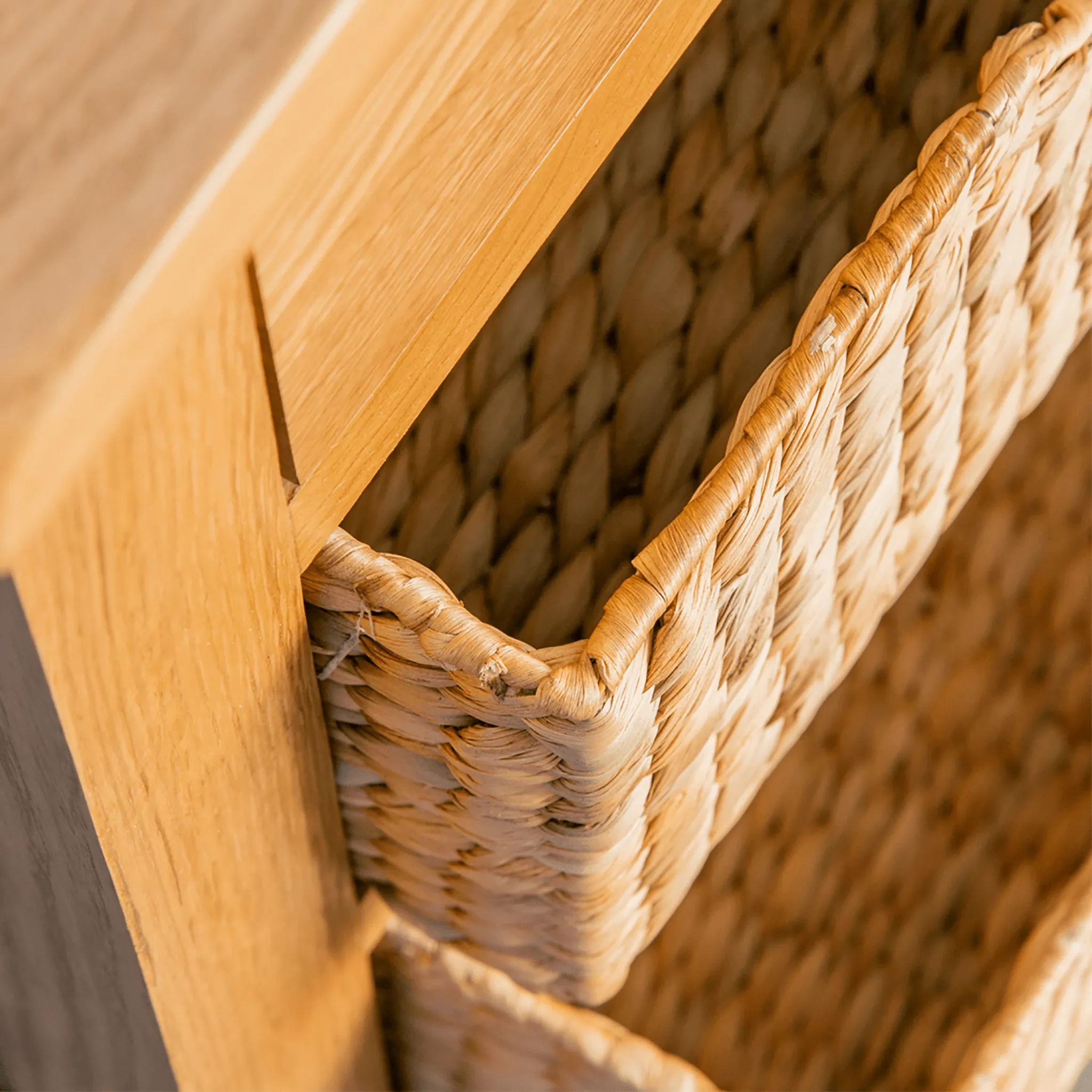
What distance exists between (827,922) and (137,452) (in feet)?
1.92

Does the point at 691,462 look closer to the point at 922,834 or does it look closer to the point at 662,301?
the point at 662,301

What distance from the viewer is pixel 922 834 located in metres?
0.77

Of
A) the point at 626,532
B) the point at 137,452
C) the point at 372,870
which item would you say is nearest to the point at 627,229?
the point at 626,532

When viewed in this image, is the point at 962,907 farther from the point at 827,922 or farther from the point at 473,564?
the point at 473,564

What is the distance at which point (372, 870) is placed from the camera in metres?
0.44

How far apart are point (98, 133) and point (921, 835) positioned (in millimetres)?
650

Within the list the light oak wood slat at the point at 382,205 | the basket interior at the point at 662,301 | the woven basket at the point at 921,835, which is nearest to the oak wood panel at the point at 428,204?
the light oak wood slat at the point at 382,205

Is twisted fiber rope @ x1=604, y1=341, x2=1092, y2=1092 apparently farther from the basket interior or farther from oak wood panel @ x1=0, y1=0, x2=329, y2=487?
oak wood panel @ x1=0, y1=0, x2=329, y2=487

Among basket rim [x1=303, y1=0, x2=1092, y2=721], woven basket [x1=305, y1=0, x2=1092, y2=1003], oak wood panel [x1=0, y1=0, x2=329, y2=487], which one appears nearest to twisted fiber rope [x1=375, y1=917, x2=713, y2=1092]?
woven basket [x1=305, y1=0, x2=1092, y2=1003]

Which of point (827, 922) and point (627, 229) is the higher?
point (627, 229)

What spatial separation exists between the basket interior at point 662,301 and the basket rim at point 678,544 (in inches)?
8.2

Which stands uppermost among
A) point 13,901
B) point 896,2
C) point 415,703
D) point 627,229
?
point 896,2

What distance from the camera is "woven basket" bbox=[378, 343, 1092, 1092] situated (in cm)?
73

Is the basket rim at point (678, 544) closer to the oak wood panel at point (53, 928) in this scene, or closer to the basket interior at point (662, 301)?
the oak wood panel at point (53, 928)
